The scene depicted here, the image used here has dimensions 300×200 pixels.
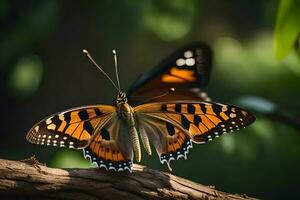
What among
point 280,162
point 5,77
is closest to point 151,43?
point 5,77

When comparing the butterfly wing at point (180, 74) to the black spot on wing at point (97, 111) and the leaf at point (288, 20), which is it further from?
the leaf at point (288, 20)

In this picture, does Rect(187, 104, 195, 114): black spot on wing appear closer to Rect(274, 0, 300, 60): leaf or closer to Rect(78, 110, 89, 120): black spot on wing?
Rect(78, 110, 89, 120): black spot on wing

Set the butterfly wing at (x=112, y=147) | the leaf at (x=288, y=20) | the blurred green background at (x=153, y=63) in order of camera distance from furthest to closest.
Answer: the blurred green background at (x=153, y=63) → the butterfly wing at (x=112, y=147) → the leaf at (x=288, y=20)

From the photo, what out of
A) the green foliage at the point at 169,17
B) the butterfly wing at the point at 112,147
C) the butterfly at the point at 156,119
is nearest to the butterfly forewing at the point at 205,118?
the butterfly at the point at 156,119

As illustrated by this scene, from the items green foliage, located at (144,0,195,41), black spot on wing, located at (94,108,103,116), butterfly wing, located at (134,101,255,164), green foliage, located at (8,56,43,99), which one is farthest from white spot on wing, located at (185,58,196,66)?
green foliage, located at (8,56,43,99)

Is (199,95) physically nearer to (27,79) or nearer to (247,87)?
(27,79)
